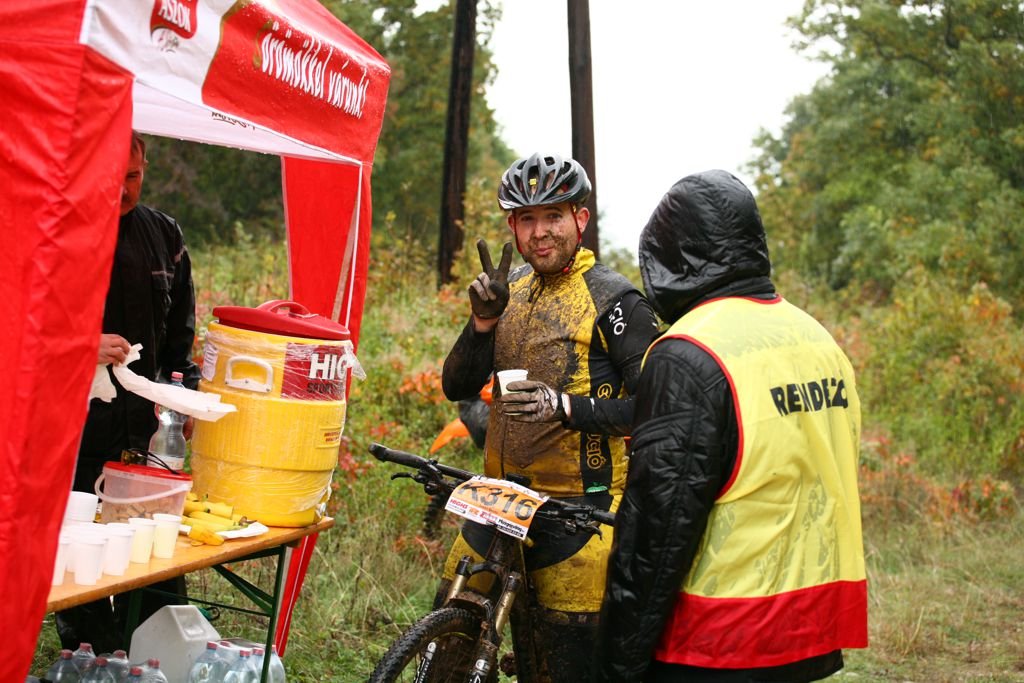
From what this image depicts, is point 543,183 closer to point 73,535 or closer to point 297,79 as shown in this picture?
point 297,79

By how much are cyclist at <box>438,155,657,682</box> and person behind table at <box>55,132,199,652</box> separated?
3.99 feet

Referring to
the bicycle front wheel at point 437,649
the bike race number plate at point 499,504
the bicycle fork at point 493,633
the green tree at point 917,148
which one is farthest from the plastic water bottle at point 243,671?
the green tree at point 917,148

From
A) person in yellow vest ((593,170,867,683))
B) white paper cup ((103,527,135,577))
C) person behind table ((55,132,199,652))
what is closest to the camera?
person in yellow vest ((593,170,867,683))

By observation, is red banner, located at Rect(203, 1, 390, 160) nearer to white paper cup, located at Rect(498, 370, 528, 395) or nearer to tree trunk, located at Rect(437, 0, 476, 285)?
white paper cup, located at Rect(498, 370, 528, 395)

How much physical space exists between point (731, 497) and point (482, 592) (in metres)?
1.54

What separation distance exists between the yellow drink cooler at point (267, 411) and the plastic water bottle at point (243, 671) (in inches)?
21.4

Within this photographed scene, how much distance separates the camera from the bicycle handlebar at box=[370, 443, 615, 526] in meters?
3.57

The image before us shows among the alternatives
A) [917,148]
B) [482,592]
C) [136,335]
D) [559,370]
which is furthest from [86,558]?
[917,148]

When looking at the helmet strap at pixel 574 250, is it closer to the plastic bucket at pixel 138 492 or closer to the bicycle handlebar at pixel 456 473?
the bicycle handlebar at pixel 456 473

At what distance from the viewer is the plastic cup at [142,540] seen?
3.36 meters

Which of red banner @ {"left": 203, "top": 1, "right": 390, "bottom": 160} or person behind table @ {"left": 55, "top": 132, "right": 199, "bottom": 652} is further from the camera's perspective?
person behind table @ {"left": 55, "top": 132, "right": 199, "bottom": 652}

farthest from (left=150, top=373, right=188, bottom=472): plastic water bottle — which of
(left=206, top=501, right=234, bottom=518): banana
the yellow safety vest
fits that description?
the yellow safety vest

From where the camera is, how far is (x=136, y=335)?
4.47 metres

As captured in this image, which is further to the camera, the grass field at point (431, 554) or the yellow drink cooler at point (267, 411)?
the grass field at point (431, 554)
